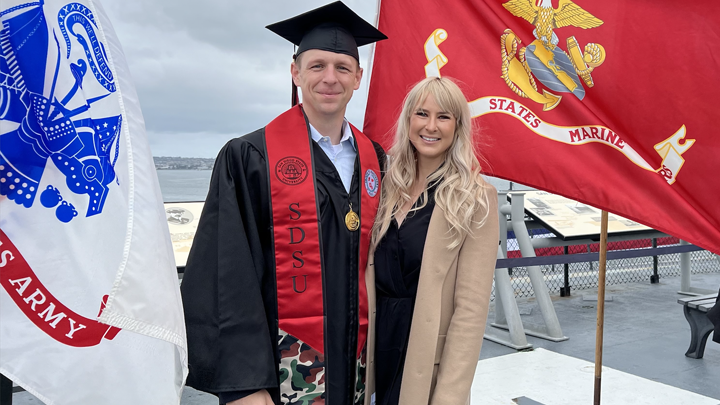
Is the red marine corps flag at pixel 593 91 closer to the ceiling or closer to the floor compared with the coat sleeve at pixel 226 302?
closer to the ceiling

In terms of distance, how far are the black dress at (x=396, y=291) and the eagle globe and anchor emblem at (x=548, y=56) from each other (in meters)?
1.18

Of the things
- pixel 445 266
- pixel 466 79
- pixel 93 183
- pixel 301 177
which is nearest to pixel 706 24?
pixel 466 79

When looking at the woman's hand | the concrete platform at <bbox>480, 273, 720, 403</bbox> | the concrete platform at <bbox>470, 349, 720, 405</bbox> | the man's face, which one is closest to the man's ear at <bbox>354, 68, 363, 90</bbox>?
the man's face

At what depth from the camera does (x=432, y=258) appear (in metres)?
2.02

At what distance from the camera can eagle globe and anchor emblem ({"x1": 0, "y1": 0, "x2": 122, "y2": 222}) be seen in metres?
1.45

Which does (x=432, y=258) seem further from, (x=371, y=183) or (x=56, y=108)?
(x=56, y=108)

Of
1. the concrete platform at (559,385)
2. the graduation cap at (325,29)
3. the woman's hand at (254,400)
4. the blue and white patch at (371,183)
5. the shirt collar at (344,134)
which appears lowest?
the concrete platform at (559,385)

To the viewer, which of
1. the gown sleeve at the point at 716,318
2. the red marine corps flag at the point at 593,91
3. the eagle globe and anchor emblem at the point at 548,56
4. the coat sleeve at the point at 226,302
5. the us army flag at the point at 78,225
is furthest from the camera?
the gown sleeve at the point at 716,318

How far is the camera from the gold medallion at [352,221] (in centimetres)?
212

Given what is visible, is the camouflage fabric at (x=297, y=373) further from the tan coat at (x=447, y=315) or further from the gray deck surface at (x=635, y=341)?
the gray deck surface at (x=635, y=341)

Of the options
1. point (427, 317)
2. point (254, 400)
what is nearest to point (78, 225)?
point (254, 400)

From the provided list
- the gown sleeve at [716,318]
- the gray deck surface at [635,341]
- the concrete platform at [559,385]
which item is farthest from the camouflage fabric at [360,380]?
the gown sleeve at [716,318]

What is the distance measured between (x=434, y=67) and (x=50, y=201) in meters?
2.28

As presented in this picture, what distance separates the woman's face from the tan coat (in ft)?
0.90
